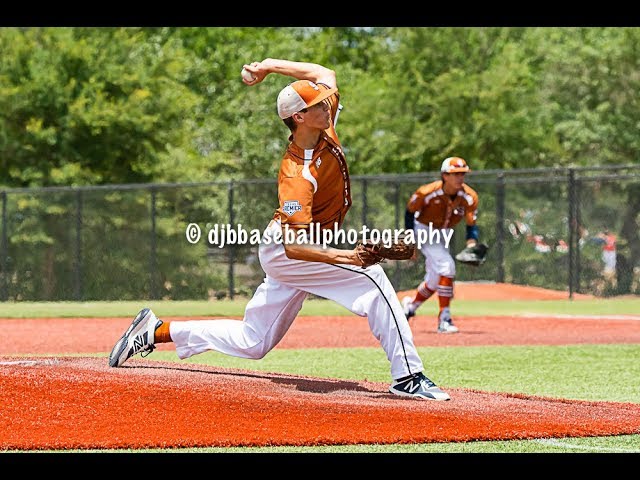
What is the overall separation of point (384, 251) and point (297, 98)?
1.16m

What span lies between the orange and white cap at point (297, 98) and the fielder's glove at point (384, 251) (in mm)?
981

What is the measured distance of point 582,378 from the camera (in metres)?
10.4

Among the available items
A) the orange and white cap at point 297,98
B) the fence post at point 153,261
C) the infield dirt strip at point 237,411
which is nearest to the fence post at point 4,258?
the fence post at point 153,261

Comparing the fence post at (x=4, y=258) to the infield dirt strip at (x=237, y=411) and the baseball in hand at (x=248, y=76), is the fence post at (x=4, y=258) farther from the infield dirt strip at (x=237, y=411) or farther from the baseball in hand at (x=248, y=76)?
the baseball in hand at (x=248, y=76)

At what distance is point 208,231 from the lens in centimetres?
2725

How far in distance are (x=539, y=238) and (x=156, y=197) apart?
28.1ft

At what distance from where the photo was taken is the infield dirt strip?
653 centimetres

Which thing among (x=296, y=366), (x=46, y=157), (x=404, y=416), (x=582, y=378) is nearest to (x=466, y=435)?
(x=404, y=416)

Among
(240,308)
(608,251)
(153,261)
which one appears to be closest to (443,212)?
(240,308)

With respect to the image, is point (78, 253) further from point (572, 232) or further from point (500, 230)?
point (572, 232)

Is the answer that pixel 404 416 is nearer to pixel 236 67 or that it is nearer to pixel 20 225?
pixel 20 225

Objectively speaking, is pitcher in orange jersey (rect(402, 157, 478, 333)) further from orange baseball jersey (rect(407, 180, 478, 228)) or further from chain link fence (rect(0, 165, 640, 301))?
chain link fence (rect(0, 165, 640, 301))

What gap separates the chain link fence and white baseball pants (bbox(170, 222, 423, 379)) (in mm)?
17472

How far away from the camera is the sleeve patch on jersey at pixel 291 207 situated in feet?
24.7
